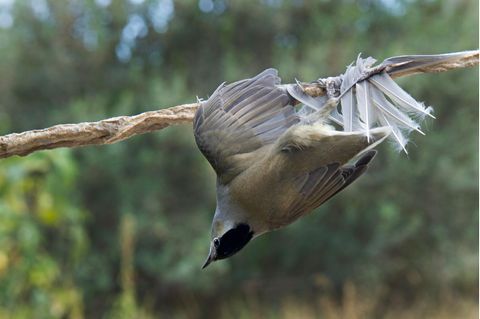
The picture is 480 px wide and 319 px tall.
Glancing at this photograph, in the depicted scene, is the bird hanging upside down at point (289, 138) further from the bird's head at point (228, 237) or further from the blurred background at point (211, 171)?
the blurred background at point (211, 171)

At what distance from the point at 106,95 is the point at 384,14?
375 cm

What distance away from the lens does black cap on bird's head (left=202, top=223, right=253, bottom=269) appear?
2.85 metres

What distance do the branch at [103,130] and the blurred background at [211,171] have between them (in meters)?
6.80

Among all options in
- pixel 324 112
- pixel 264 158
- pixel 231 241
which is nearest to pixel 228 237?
pixel 231 241

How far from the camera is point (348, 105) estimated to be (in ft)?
8.57

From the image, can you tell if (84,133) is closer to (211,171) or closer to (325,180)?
(325,180)

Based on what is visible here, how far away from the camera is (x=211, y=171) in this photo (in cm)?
980

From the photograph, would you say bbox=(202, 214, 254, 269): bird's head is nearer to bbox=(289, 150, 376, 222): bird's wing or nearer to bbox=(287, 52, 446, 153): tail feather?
bbox=(289, 150, 376, 222): bird's wing

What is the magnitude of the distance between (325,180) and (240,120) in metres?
0.39

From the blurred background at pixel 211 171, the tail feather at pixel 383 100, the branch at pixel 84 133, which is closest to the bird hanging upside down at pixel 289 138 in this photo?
the tail feather at pixel 383 100

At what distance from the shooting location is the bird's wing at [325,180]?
2736mm

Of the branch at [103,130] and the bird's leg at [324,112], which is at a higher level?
the branch at [103,130]

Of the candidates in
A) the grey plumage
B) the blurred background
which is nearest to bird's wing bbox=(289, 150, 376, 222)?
the grey plumage

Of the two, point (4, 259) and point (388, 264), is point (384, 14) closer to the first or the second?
point (388, 264)
